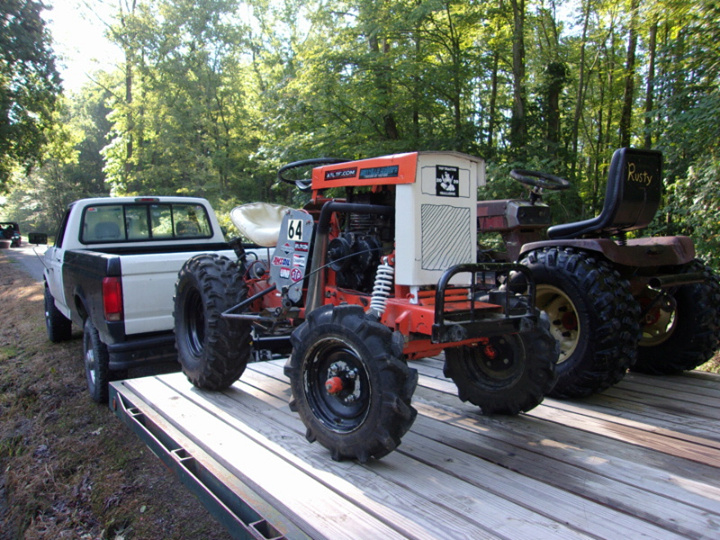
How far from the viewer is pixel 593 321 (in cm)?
340

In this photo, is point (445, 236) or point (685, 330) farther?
point (685, 330)

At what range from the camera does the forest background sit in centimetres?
751

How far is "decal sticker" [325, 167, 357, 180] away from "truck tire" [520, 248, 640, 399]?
5.10 feet

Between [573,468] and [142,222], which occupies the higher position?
[142,222]

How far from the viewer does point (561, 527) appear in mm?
1944

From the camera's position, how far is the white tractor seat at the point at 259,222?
4.29m

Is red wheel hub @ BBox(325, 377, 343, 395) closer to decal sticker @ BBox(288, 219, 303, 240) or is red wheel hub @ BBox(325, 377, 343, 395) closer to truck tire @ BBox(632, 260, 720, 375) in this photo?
decal sticker @ BBox(288, 219, 303, 240)

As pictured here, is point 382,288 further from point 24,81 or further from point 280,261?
point 24,81

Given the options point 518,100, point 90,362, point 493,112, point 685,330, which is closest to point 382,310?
point 685,330

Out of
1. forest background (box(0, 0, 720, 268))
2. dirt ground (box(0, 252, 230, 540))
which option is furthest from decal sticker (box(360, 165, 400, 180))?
forest background (box(0, 0, 720, 268))

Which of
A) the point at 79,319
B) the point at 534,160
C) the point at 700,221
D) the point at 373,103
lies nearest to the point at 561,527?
the point at 79,319

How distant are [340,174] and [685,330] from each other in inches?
115

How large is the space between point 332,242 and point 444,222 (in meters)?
0.78

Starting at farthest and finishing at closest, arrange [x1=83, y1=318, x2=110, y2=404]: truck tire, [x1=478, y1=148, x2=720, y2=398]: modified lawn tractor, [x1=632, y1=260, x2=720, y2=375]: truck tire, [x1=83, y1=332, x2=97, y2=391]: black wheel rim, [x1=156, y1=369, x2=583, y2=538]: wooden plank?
[x1=83, y1=332, x2=97, y2=391]: black wheel rim → [x1=83, y1=318, x2=110, y2=404]: truck tire → [x1=632, y1=260, x2=720, y2=375]: truck tire → [x1=478, y1=148, x2=720, y2=398]: modified lawn tractor → [x1=156, y1=369, x2=583, y2=538]: wooden plank
